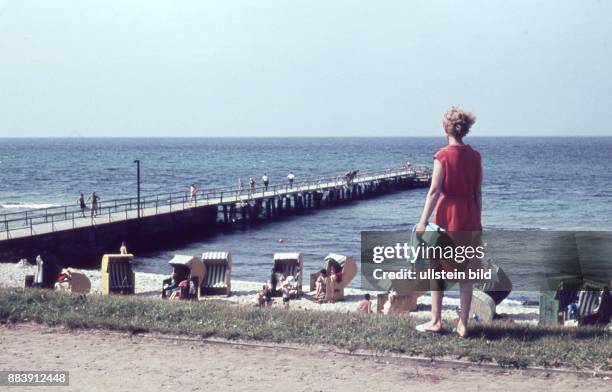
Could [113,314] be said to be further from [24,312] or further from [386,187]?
[386,187]

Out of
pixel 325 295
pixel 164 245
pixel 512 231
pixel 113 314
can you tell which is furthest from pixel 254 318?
pixel 512 231

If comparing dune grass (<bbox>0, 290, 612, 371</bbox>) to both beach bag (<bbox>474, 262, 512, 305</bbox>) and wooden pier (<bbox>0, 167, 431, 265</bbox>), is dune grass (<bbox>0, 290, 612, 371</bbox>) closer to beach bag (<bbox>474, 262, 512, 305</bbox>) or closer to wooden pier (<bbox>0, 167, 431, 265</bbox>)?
beach bag (<bbox>474, 262, 512, 305</bbox>)

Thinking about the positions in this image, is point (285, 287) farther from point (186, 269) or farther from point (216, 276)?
point (186, 269)

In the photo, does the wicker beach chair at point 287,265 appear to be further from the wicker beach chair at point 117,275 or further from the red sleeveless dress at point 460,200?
the red sleeveless dress at point 460,200

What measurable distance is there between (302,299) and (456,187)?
37.4 feet

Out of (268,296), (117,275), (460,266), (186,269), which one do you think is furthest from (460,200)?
(117,275)

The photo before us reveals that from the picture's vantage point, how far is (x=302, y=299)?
1731cm

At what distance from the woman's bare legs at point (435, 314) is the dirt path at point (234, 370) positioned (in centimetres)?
64

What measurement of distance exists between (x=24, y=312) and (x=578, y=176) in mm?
91439

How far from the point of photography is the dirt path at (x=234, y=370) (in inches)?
228

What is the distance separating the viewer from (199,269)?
17.2 m

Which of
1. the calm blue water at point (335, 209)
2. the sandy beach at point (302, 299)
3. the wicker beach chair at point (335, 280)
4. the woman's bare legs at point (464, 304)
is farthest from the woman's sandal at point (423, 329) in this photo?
the calm blue water at point (335, 209)

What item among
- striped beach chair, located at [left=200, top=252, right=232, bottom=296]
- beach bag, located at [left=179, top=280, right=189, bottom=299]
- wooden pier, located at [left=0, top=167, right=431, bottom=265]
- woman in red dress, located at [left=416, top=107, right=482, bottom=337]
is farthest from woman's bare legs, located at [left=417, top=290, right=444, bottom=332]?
wooden pier, located at [left=0, top=167, right=431, bottom=265]

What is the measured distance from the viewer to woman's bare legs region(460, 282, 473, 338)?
6512 millimetres
